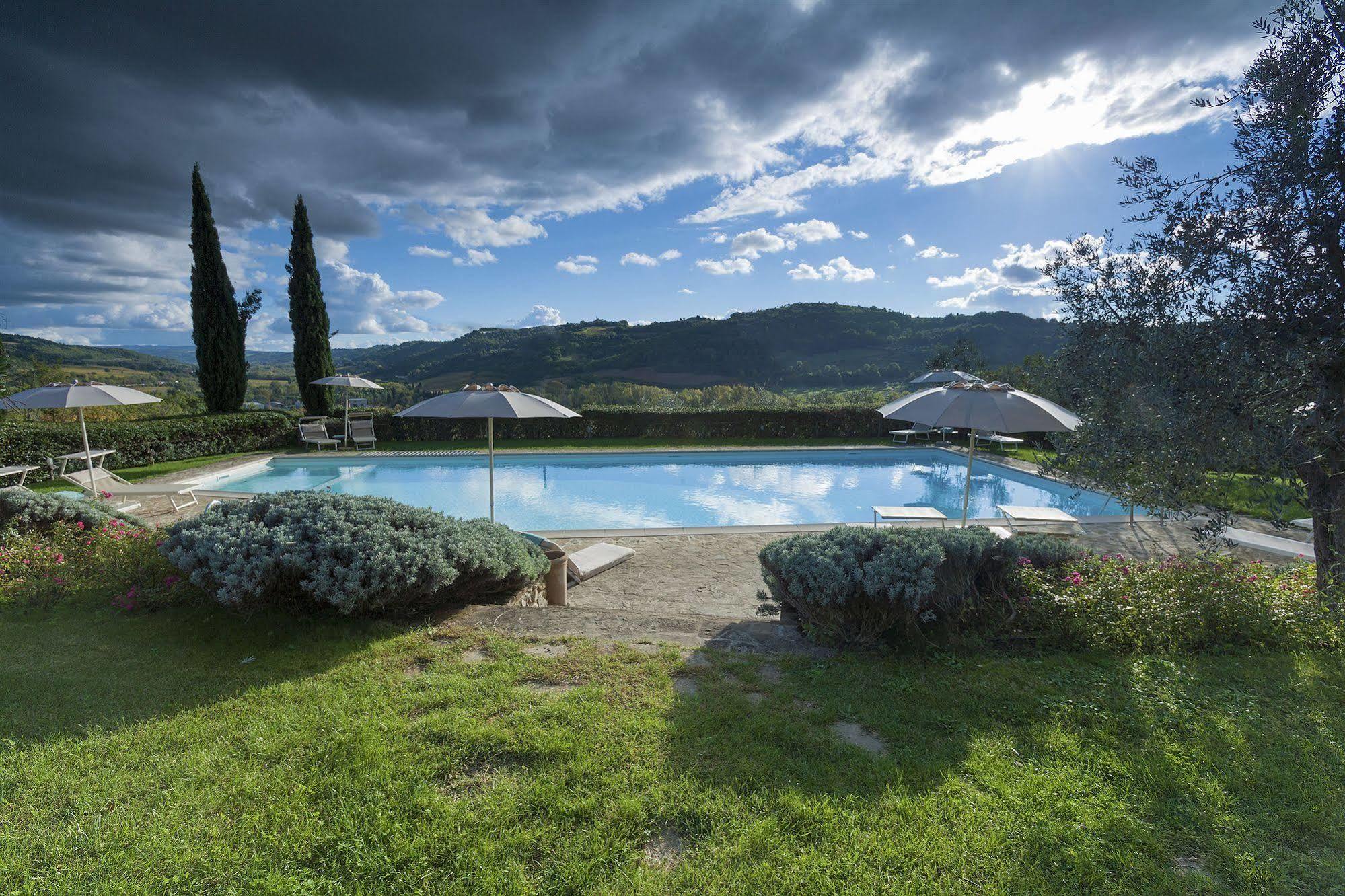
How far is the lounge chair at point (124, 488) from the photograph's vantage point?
9.53 meters

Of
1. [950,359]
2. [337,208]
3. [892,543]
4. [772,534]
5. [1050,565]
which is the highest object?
[337,208]

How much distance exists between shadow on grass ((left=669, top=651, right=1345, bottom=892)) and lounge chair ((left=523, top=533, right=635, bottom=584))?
277 centimetres

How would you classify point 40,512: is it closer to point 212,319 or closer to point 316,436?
point 316,436

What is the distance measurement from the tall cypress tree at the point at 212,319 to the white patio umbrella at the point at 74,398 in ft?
27.2

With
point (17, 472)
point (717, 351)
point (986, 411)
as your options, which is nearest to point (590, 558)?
point (986, 411)

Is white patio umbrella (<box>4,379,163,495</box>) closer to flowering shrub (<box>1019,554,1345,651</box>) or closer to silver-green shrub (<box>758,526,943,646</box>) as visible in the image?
silver-green shrub (<box>758,526,943,646</box>)

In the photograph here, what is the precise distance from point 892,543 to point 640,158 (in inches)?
473

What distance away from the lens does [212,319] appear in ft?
55.6

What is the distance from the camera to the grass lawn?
2025 millimetres

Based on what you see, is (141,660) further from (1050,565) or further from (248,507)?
(1050,565)

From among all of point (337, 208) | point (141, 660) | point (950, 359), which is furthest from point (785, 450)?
point (337, 208)

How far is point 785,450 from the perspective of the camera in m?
17.0

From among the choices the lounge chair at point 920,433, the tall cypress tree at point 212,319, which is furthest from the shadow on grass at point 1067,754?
the tall cypress tree at point 212,319

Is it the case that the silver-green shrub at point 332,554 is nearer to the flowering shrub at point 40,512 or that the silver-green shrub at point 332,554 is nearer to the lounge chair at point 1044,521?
the flowering shrub at point 40,512
